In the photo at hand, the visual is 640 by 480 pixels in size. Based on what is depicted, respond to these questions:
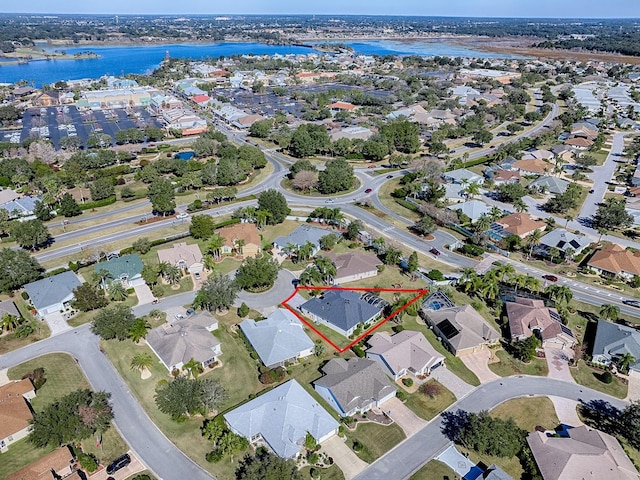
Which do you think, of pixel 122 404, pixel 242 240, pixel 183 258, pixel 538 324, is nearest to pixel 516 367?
pixel 538 324

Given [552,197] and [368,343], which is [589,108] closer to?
[552,197]

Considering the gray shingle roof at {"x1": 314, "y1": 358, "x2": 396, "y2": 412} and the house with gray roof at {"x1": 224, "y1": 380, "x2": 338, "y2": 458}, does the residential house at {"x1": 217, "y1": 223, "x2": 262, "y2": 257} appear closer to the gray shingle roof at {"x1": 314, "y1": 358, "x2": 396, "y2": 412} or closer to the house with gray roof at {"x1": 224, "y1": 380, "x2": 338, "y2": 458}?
the gray shingle roof at {"x1": 314, "y1": 358, "x2": 396, "y2": 412}

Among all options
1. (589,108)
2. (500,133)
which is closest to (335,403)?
(500,133)

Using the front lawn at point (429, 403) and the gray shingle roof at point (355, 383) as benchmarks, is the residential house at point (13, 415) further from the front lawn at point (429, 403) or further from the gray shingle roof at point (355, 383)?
the front lawn at point (429, 403)

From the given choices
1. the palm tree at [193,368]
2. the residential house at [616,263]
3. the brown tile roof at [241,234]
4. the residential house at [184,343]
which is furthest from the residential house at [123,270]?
the residential house at [616,263]

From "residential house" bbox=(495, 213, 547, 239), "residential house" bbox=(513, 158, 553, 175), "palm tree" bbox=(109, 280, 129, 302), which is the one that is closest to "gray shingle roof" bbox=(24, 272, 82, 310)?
"palm tree" bbox=(109, 280, 129, 302)
